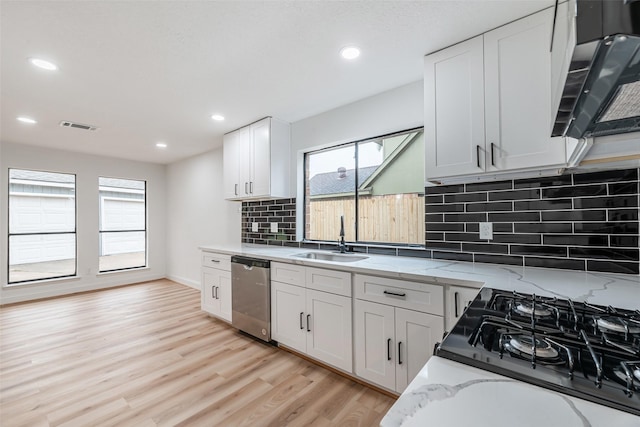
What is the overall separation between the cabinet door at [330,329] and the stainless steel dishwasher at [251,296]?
56 centimetres

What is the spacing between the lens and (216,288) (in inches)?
136

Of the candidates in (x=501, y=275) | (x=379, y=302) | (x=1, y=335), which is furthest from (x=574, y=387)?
(x=1, y=335)

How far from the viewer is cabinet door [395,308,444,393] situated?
1726mm

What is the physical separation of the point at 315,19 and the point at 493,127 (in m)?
1.28

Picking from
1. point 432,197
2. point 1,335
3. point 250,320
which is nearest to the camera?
point 432,197

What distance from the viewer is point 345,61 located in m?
2.16

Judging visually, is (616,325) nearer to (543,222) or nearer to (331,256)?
(543,222)

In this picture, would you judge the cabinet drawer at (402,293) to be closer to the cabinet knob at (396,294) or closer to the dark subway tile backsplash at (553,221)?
the cabinet knob at (396,294)

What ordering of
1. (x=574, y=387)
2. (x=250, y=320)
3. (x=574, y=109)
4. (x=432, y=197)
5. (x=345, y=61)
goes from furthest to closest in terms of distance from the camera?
(x=250, y=320), (x=432, y=197), (x=345, y=61), (x=574, y=109), (x=574, y=387)

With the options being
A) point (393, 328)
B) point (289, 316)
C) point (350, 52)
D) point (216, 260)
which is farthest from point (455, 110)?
point (216, 260)

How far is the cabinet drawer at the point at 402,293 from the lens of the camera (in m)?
1.72

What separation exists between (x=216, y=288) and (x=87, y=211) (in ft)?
11.3

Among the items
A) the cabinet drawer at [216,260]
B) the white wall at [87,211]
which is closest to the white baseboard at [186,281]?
the white wall at [87,211]

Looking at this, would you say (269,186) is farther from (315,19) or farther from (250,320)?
(315,19)
